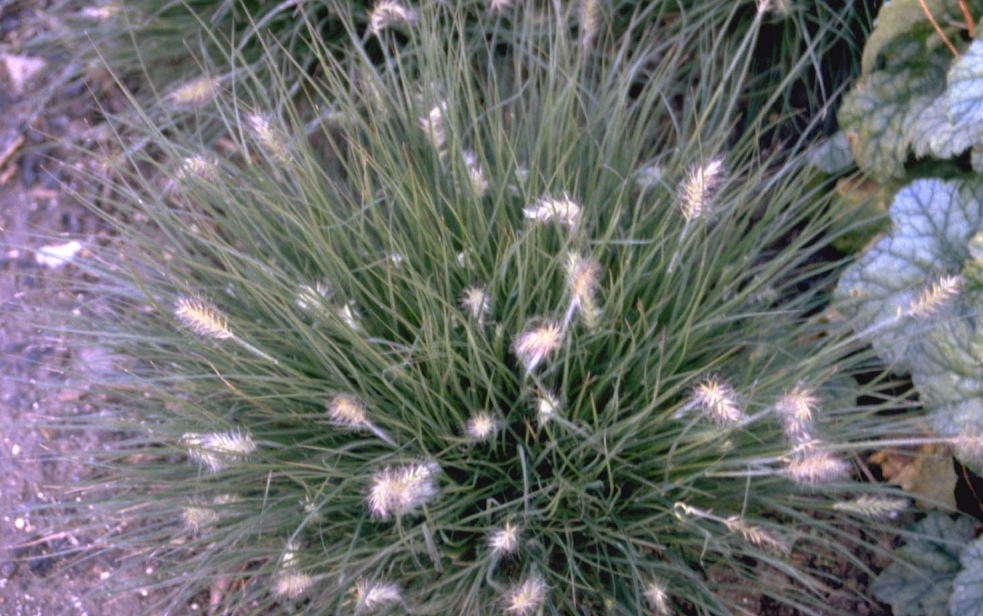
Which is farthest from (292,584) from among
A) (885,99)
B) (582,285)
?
(885,99)

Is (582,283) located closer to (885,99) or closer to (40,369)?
(885,99)

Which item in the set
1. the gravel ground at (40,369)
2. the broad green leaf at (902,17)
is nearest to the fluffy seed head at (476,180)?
the gravel ground at (40,369)

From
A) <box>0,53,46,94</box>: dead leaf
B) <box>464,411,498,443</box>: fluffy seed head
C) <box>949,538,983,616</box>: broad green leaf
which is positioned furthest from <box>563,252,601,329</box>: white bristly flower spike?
<box>0,53,46,94</box>: dead leaf

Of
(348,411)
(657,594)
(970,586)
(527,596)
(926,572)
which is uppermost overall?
(348,411)

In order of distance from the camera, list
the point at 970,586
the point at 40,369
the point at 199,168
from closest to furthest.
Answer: the point at 970,586, the point at 199,168, the point at 40,369

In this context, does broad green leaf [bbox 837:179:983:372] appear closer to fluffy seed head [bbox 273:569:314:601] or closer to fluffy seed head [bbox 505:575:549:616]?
fluffy seed head [bbox 505:575:549:616]

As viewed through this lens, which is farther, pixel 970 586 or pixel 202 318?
pixel 970 586
